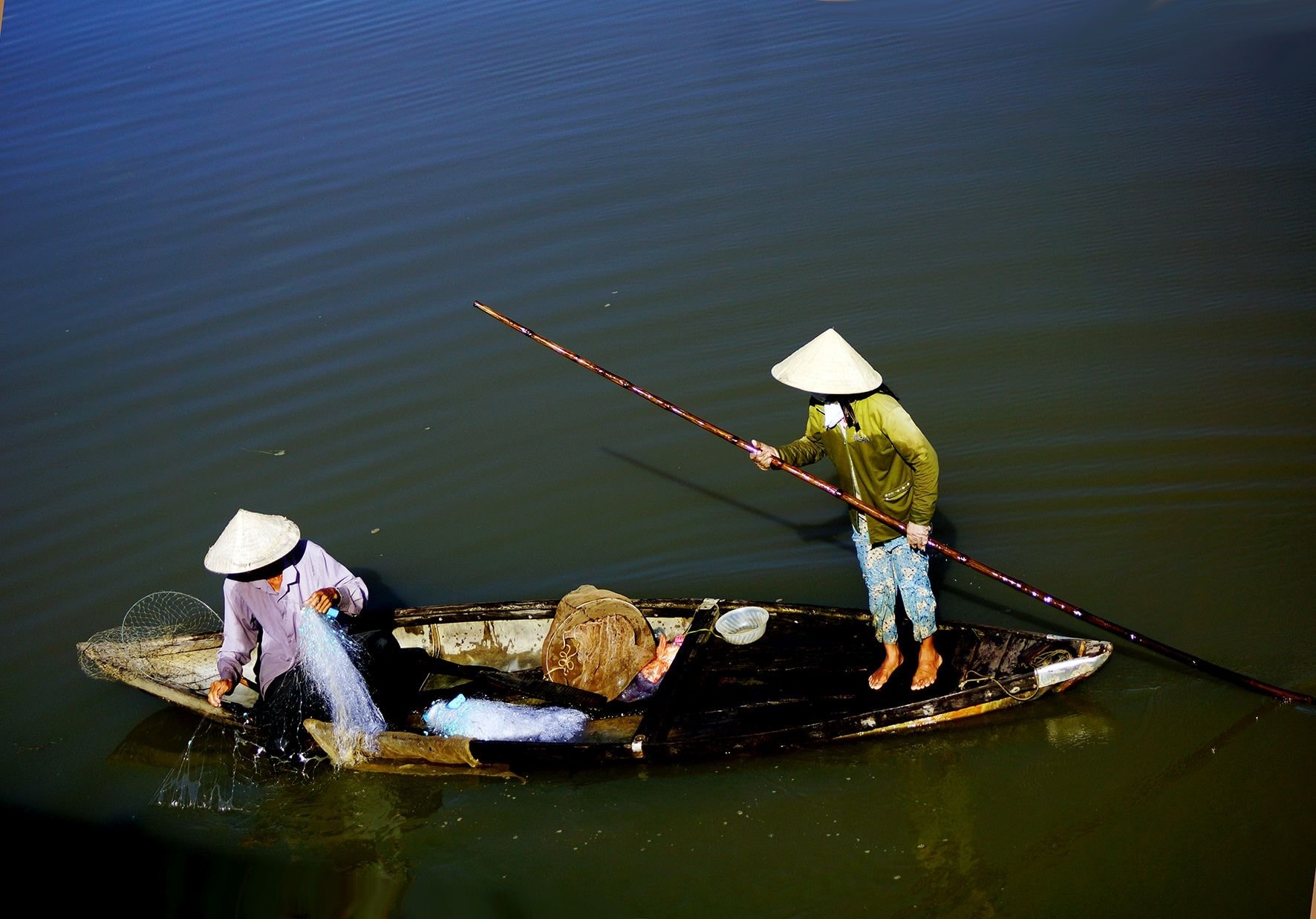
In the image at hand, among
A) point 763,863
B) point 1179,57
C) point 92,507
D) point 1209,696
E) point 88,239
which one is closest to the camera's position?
point 763,863

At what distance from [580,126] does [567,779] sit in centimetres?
972

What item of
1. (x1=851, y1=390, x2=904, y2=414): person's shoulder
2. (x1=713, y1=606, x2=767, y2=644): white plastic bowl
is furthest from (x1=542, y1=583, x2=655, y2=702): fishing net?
(x1=851, y1=390, x2=904, y2=414): person's shoulder

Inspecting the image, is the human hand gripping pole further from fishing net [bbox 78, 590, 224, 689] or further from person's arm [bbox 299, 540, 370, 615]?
fishing net [bbox 78, 590, 224, 689]

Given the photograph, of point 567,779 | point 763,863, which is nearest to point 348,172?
point 567,779

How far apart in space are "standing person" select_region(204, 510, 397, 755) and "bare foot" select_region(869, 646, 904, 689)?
8.90ft

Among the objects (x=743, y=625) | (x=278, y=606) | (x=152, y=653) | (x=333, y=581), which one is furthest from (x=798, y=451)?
(x=152, y=653)

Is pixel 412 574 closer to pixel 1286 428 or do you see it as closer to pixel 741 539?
pixel 741 539

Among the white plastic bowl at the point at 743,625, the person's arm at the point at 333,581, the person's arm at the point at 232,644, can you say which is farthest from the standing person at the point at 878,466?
the person's arm at the point at 232,644

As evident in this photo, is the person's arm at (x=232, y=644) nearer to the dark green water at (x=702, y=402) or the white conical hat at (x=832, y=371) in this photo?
the dark green water at (x=702, y=402)

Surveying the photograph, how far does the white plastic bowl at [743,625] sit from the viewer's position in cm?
610

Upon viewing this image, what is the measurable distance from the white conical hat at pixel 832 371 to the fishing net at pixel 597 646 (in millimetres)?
1720

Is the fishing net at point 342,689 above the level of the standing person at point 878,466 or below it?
below

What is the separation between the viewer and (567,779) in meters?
5.84

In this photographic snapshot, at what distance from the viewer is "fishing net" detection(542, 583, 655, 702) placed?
19.9ft
